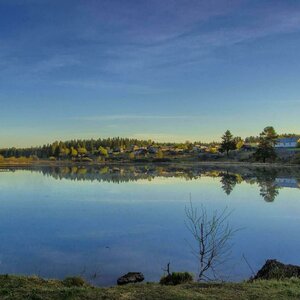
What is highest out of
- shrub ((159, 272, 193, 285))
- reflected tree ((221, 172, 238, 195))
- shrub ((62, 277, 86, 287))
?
reflected tree ((221, 172, 238, 195))

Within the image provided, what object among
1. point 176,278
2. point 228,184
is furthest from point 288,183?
point 176,278

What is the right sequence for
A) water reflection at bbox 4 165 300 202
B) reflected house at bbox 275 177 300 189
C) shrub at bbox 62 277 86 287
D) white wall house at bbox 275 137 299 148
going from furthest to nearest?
white wall house at bbox 275 137 299 148 < reflected house at bbox 275 177 300 189 < water reflection at bbox 4 165 300 202 < shrub at bbox 62 277 86 287

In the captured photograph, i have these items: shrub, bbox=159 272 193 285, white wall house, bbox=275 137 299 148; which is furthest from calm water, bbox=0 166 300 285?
white wall house, bbox=275 137 299 148

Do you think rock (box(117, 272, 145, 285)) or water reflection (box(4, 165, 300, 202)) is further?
water reflection (box(4, 165, 300, 202))

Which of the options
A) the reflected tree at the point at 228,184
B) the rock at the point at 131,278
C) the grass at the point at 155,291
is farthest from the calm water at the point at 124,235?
the reflected tree at the point at 228,184

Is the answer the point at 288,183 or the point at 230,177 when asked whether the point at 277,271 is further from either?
the point at 230,177

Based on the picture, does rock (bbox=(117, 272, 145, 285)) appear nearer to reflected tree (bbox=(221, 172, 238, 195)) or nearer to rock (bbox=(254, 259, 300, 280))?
rock (bbox=(254, 259, 300, 280))

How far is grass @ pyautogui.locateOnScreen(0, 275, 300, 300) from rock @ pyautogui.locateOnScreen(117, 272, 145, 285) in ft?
5.24

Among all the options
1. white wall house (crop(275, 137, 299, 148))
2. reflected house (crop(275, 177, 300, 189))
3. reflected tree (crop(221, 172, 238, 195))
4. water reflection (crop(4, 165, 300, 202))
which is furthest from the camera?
white wall house (crop(275, 137, 299, 148))

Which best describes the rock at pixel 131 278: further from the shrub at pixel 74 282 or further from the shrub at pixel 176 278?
the shrub at pixel 74 282

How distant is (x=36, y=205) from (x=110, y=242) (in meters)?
12.2

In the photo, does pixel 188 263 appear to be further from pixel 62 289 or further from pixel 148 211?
pixel 148 211

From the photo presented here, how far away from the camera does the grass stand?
7.77 m

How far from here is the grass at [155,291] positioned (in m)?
7.77
